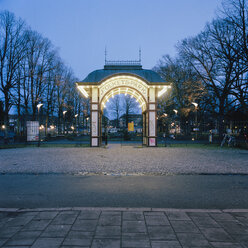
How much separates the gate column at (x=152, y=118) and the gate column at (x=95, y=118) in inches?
201

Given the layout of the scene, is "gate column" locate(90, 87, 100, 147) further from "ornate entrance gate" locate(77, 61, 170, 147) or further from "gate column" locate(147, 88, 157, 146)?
"gate column" locate(147, 88, 157, 146)

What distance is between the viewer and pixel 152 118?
17.5 meters

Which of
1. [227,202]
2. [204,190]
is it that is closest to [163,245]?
[227,202]

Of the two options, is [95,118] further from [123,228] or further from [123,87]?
[123,228]

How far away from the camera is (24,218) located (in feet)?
11.2

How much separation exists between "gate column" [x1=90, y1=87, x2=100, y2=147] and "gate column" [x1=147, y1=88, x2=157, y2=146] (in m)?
5.11

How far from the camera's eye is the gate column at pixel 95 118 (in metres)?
17.3

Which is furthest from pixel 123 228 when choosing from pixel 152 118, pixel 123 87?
pixel 123 87

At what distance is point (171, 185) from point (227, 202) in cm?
167

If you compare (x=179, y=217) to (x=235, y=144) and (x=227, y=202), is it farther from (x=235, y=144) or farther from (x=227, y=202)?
(x=235, y=144)

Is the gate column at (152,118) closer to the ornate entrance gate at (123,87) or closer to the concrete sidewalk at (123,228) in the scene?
the ornate entrance gate at (123,87)

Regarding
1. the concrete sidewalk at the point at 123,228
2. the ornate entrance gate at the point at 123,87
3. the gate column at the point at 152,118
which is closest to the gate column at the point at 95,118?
the ornate entrance gate at the point at 123,87

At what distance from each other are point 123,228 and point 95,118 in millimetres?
14745

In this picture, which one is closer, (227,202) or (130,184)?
(227,202)
